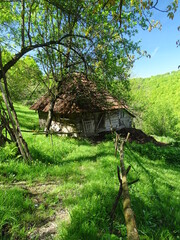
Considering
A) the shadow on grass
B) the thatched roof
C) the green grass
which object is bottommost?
the shadow on grass

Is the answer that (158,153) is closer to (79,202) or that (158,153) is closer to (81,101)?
(81,101)

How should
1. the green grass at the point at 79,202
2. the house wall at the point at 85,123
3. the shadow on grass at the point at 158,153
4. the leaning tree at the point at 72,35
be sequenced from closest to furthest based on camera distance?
the green grass at the point at 79,202, the leaning tree at the point at 72,35, the shadow on grass at the point at 158,153, the house wall at the point at 85,123

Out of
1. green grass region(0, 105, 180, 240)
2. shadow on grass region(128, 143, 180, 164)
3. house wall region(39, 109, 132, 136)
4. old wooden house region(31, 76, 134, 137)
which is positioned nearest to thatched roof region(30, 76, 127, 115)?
old wooden house region(31, 76, 134, 137)

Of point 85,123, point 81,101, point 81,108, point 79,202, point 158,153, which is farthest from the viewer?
point 85,123

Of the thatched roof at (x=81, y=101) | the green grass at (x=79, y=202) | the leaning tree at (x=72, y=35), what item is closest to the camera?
the green grass at (x=79, y=202)

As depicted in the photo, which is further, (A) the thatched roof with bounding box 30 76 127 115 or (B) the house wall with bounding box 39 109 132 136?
(B) the house wall with bounding box 39 109 132 136

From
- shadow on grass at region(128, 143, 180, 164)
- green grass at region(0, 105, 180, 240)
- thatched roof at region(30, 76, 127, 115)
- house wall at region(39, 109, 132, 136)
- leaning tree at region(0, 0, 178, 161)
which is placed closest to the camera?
green grass at region(0, 105, 180, 240)

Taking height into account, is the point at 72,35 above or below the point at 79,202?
above

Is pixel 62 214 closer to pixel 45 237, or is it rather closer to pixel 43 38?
pixel 45 237

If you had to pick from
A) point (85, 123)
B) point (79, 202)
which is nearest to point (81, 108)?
point (85, 123)

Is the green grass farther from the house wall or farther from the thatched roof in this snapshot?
the house wall

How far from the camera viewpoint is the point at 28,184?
4055 millimetres

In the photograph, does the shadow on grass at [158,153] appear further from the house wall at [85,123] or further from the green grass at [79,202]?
the green grass at [79,202]

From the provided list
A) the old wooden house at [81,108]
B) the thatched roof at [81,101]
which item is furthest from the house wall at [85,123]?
the thatched roof at [81,101]
